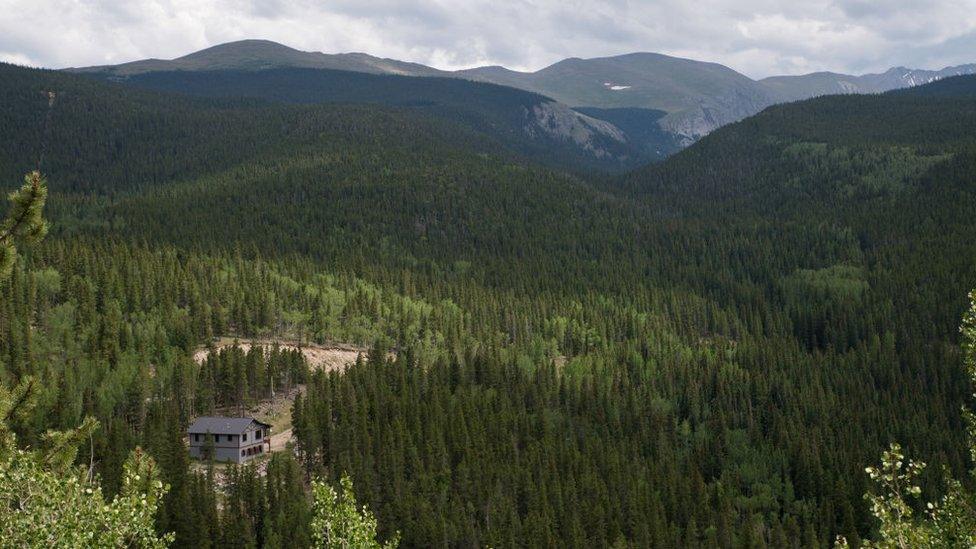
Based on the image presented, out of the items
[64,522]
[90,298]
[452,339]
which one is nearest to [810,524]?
[452,339]

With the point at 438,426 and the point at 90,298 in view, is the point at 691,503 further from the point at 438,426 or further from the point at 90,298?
the point at 90,298

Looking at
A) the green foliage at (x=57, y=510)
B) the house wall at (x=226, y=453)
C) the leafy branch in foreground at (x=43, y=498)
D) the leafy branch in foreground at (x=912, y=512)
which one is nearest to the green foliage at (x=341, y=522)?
the leafy branch in foreground at (x=43, y=498)

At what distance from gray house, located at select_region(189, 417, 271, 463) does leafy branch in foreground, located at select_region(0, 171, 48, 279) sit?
96.7 m

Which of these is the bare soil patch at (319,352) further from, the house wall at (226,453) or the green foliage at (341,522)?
the green foliage at (341,522)

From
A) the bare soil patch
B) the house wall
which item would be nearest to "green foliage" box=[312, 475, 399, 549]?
the house wall

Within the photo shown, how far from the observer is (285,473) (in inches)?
4099

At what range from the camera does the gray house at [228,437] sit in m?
114

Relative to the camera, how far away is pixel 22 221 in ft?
68.1

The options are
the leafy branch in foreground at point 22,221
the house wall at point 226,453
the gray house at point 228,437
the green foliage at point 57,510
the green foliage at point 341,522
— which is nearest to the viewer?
the leafy branch in foreground at point 22,221

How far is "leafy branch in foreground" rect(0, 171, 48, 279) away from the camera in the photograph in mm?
20297

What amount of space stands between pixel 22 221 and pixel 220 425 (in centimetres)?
9930

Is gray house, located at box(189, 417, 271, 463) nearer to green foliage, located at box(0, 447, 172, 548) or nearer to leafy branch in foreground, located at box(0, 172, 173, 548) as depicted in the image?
leafy branch in foreground, located at box(0, 172, 173, 548)

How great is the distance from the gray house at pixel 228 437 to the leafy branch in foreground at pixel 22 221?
96689 mm

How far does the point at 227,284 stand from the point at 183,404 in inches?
2271
